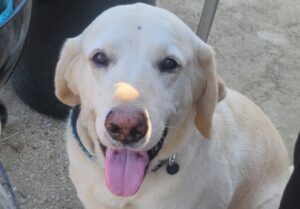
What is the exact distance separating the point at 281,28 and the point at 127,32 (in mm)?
2302

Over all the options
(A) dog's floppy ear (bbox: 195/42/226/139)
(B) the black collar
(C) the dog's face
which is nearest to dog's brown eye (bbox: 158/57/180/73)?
(C) the dog's face

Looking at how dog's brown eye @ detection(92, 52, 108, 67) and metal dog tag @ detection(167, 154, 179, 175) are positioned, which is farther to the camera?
metal dog tag @ detection(167, 154, 179, 175)

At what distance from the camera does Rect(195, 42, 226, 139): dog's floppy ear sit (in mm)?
1918

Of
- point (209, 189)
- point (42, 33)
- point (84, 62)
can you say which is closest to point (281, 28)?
point (42, 33)

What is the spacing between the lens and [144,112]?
166 centimetres

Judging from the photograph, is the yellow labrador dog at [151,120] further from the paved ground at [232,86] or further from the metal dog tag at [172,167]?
the paved ground at [232,86]

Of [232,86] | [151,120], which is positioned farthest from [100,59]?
[232,86]

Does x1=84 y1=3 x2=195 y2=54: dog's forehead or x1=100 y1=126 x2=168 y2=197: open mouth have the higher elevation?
x1=84 y1=3 x2=195 y2=54: dog's forehead

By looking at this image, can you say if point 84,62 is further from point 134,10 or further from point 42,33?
point 42,33

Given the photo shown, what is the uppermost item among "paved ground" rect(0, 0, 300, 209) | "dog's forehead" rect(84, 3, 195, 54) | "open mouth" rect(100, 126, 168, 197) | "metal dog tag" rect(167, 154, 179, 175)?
"dog's forehead" rect(84, 3, 195, 54)

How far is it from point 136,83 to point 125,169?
30 centimetres

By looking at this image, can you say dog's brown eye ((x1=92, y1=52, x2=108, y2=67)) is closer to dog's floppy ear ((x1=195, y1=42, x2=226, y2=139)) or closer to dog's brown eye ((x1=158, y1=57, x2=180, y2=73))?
dog's brown eye ((x1=158, y1=57, x2=180, y2=73))

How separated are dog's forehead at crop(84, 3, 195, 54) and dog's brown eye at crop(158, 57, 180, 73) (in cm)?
5

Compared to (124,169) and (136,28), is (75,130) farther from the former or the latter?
(136,28)
